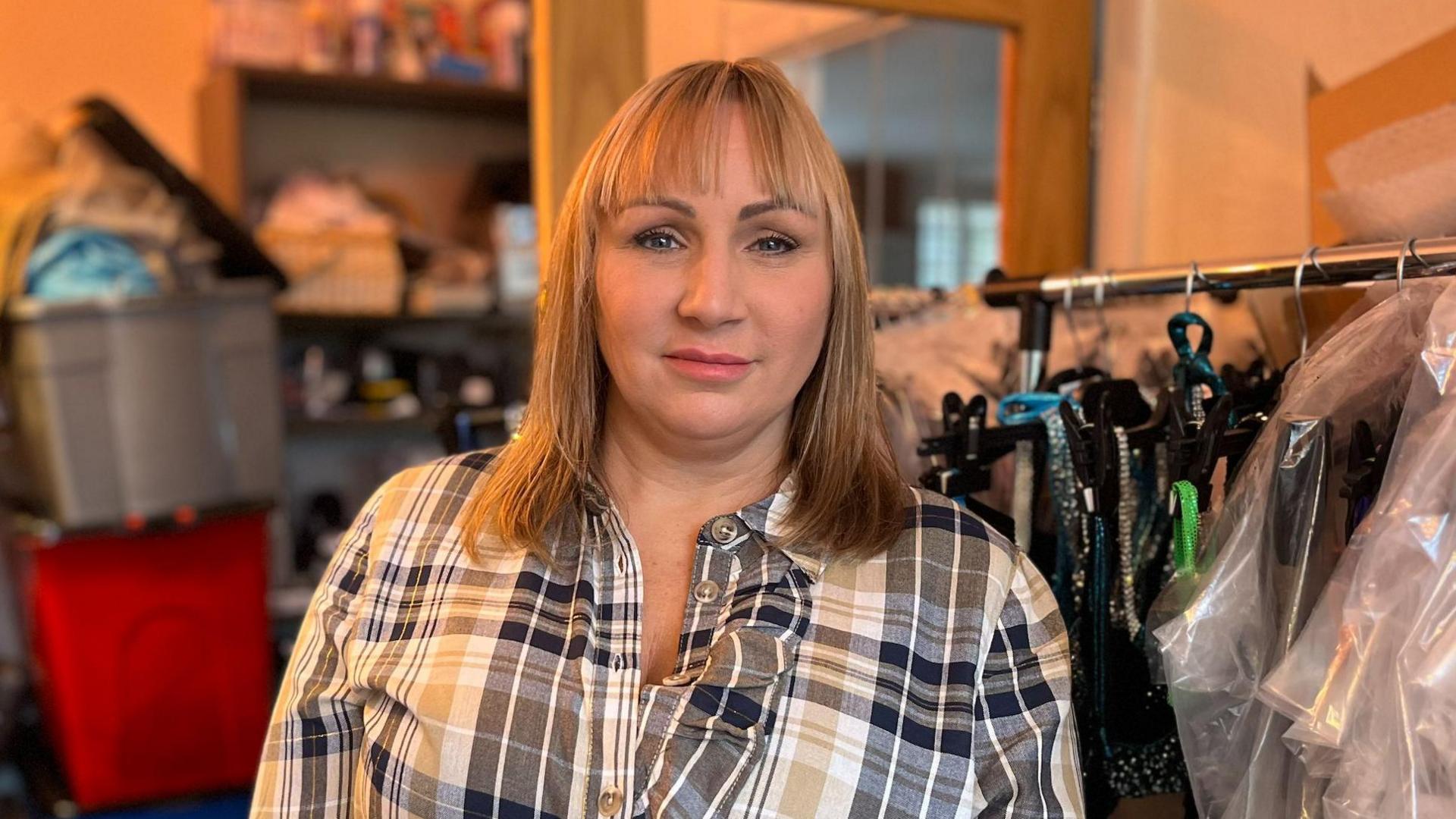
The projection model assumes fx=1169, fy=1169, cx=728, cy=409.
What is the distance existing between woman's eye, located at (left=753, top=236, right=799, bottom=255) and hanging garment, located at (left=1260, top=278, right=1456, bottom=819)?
459 millimetres

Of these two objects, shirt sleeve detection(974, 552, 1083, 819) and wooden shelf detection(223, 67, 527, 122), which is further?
wooden shelf detection(223, 67, 527, 122)

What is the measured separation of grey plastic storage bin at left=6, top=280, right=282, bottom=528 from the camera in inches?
93.1

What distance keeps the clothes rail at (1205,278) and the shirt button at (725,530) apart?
403mm

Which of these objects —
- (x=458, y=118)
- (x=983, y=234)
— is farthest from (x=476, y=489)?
(x=458, y=118)

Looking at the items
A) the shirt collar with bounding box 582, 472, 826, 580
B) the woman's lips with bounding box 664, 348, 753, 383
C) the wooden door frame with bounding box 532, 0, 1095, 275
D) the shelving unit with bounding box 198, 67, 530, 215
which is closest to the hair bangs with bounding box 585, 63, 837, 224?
the woman's lips with bounding box 664, 348, 753, 383

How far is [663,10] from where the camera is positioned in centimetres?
165

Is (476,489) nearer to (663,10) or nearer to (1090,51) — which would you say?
(663,10)

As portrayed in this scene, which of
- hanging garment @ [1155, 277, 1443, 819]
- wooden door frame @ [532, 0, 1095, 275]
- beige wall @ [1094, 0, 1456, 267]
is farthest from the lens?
wooden door frame @ [532, 0, 1095, 275]

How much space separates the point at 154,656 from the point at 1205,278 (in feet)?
7.65

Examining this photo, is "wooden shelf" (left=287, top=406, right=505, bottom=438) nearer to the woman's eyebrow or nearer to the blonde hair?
the blonde hair

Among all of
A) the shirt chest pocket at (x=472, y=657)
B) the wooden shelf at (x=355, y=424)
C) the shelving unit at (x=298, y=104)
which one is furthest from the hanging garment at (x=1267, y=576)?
the shelving unit at (x=298, y=104)

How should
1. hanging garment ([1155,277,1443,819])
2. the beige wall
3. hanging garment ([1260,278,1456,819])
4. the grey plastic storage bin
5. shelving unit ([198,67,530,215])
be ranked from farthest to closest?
shelving unit ([198,67,530,215]), the grey plastic storage bin, the beige wall, hanging garment ([1155,277,1443,819]), hanging garment ([1260,278,1456,819])

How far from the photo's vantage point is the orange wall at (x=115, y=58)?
10.1 ft

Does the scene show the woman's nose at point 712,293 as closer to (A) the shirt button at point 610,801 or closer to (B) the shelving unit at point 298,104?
(A) the shirt button at point 610,801
